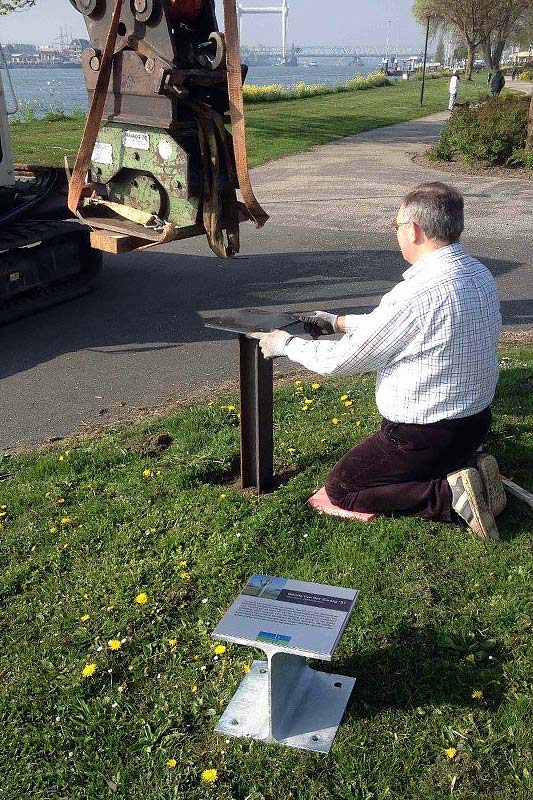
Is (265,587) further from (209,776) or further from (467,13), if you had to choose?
(467,13)

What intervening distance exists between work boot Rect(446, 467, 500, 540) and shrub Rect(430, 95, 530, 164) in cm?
1400

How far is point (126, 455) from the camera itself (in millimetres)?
4957

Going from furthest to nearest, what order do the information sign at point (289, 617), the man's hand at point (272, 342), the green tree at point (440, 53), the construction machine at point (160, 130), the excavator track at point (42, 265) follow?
1. the green tree at point (440, 53)
2. the excavator track at point (42, 265)
3. the construction machine at point (160, 130)
4. the man's hand at point (272, 342)
5. the information sign at point (289, 617)

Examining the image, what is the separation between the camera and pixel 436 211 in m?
3.55

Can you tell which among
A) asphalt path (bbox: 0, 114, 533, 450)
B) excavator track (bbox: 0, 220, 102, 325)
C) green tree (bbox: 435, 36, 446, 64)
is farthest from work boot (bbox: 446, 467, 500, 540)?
green tree (bbox: 435, 36, 446, 64)

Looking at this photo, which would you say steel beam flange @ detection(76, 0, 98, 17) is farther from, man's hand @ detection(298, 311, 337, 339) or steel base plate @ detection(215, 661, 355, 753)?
steel base plate @ detection(215, 661, 355, 753)

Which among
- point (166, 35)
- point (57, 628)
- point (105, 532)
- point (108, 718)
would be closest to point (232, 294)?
point (166, 35)

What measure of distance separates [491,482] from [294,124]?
20756 millimetres

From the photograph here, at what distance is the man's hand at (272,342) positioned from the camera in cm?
392

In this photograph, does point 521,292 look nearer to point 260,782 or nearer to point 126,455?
point 126,455

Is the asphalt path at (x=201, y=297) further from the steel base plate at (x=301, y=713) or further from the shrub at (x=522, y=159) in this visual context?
the steel base plate at (x=301, y=713)

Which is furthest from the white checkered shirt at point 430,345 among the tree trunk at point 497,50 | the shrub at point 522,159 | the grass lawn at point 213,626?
the tree trunk at point 497,50

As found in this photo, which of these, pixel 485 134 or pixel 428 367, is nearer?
pixel 428 367

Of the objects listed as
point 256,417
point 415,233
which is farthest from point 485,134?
point 415,233
